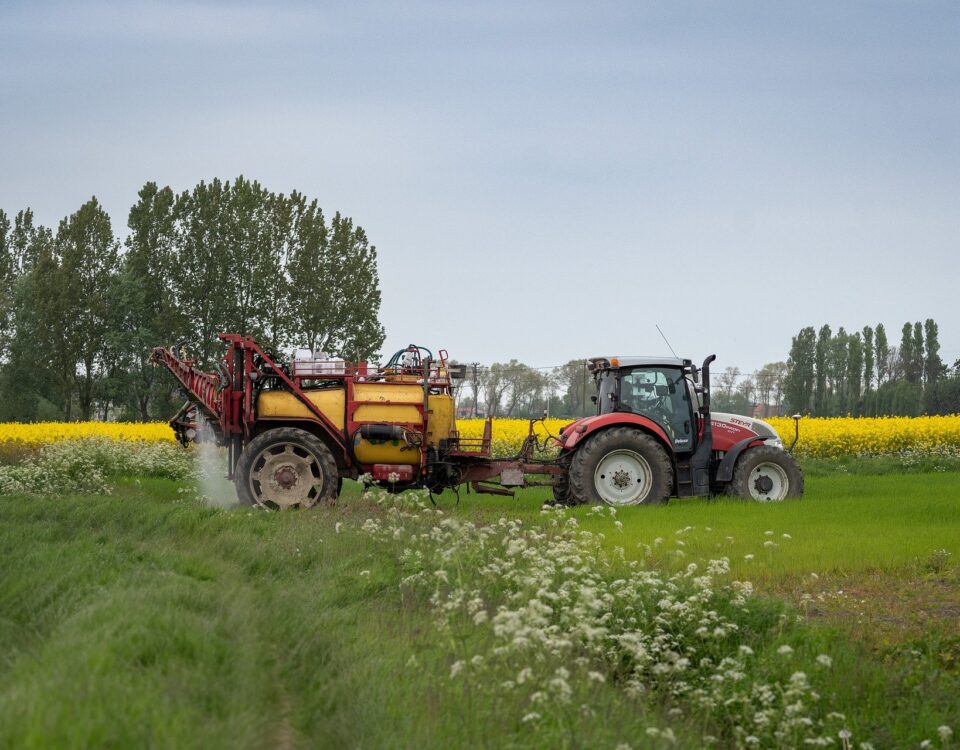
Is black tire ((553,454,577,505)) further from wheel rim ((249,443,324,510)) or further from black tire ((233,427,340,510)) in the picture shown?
wheel rim ((249,443,324,510))

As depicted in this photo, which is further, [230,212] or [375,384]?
[230,212]

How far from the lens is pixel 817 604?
30.5ft

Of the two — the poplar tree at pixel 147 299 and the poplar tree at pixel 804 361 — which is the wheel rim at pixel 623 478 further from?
the poplar tree at pixel 804 361

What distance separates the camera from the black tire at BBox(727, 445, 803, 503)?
16.3 meters

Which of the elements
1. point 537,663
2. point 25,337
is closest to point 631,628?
point 537,663

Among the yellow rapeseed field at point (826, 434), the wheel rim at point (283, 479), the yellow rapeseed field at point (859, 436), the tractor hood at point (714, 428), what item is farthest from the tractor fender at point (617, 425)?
the yellow rapeseed field at point (859, 436)

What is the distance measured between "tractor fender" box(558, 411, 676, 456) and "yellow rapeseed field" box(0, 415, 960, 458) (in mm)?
12057

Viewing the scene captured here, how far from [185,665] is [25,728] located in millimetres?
1383

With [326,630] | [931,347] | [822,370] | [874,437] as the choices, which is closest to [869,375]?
[822,370]

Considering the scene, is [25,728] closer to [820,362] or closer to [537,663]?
[537,663]

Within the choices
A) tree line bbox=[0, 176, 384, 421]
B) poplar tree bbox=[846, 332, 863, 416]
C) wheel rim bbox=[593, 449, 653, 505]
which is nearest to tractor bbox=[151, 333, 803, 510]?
wheel rim bbox=[593, 449, 653, 505]

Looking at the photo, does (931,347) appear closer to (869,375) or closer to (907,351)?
(907,351)

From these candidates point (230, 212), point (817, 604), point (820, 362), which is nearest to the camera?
point (817, 604)

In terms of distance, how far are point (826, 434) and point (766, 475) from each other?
1472 cm
